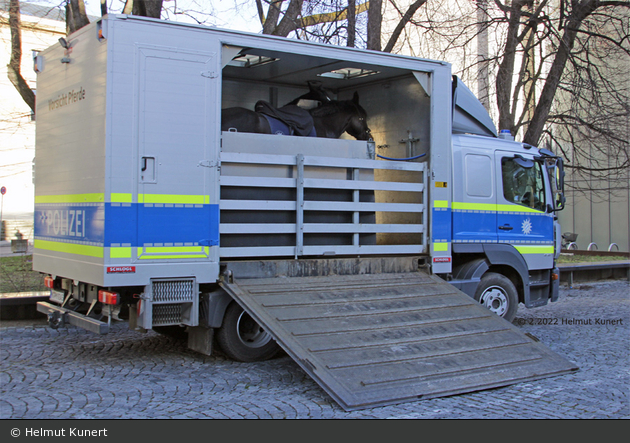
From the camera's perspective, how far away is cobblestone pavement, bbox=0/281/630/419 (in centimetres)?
506

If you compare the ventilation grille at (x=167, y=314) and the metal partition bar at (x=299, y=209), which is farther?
the metal partition bar at (x=299, y=209)

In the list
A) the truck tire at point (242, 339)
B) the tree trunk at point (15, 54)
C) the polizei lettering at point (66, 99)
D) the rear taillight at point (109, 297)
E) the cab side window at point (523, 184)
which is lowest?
the truck tire at point (242, 339)

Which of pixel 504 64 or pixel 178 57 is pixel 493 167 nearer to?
pixel 178 57

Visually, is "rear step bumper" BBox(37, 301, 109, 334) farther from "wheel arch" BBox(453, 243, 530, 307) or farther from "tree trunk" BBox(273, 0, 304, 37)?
"tree trunk" BBox(273, 0, 304, 37)

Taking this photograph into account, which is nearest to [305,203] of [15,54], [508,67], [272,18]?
[272,18]

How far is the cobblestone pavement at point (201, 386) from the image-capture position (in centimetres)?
506

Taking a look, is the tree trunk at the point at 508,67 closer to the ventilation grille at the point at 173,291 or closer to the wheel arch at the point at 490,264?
the wheel arch at the point at 490,264

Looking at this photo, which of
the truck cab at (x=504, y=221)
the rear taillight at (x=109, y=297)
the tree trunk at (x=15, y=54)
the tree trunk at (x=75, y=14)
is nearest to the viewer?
the rear taillight at (x=109, y=297)

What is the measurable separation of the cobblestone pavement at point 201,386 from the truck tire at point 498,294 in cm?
69

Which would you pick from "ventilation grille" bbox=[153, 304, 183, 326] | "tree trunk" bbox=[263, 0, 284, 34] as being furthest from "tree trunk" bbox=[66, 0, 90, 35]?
"ventilation grille" bbox=[153, 304, 183, 326]

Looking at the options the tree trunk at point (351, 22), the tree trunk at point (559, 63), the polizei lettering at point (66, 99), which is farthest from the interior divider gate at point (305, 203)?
the tree trunk at point (559, 63)

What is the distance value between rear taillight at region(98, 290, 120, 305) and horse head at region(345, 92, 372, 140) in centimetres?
440

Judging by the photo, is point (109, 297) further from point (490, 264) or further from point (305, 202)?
point (490, 264)

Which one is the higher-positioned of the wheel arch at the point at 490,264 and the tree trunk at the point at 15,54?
the tree trunk at the point at 15,54
